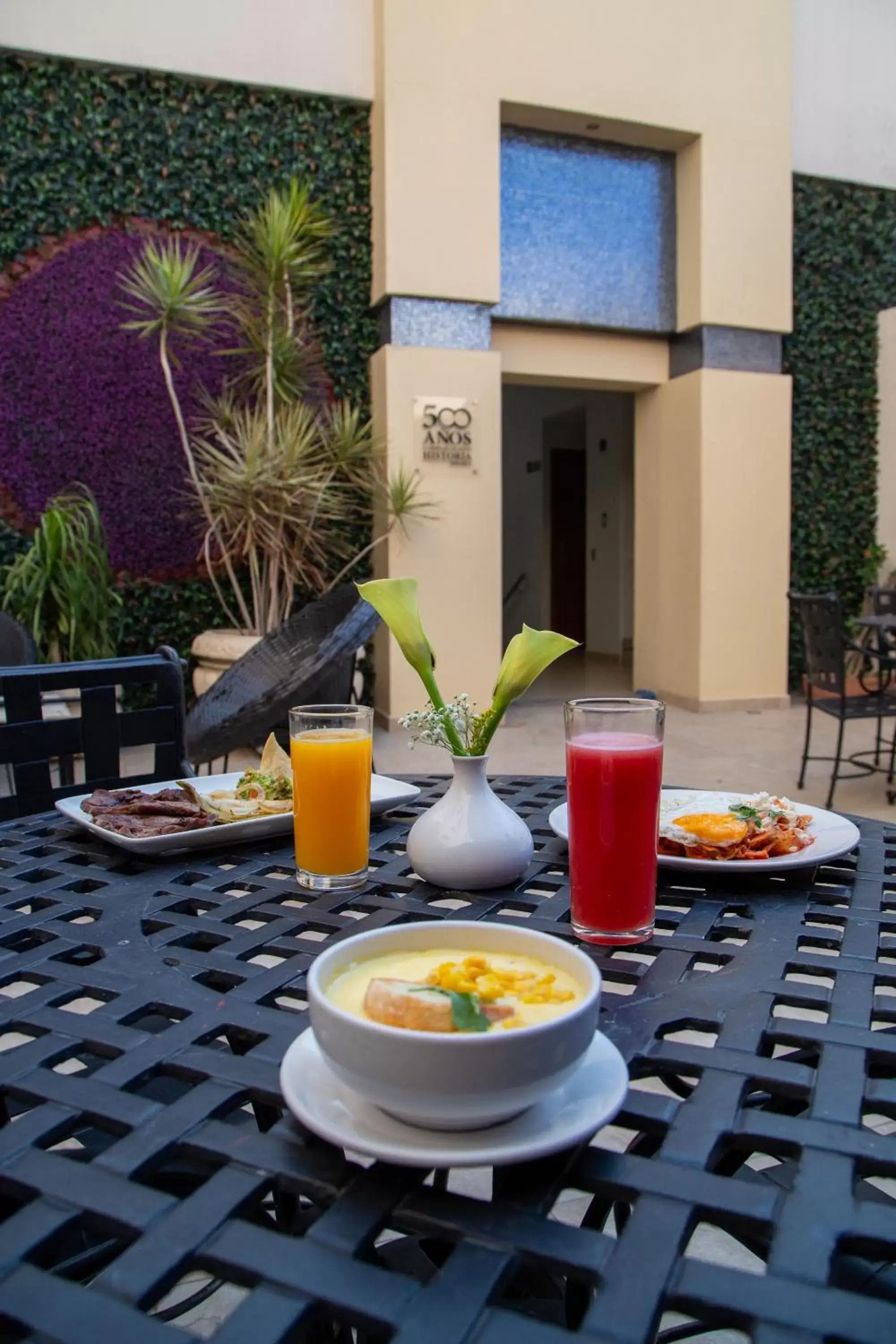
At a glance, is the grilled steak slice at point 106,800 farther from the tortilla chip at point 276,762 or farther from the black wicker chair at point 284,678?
the black wicker chair at point 284,678

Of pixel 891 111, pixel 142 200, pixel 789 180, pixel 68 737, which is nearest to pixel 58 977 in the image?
pixel 68 737

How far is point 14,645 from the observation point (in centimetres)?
313

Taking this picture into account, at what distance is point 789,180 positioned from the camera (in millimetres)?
6664

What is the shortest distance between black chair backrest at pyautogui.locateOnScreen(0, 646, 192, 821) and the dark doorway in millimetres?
9892

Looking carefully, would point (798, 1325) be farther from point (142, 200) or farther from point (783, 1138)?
point (142, 200)

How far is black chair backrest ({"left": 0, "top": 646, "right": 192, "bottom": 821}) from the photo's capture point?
1436mm

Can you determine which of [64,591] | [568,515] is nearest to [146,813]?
[64,591]

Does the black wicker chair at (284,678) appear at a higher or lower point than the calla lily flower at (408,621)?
lower

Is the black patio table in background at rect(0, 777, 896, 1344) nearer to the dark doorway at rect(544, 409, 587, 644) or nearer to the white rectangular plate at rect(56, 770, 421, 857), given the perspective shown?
the white rectangular plate at rect(56, 770, 421, 857)

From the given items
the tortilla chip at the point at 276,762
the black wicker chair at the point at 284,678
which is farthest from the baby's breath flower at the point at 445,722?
the black wicker chair at the point at 284,678

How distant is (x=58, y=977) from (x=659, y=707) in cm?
56

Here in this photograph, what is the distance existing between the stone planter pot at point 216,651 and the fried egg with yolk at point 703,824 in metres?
4.08

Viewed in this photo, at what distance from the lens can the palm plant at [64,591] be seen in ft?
15.1

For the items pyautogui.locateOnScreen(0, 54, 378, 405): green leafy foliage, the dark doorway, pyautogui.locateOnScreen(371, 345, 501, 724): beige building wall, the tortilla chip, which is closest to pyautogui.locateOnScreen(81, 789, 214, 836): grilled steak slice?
the tortilla chip
